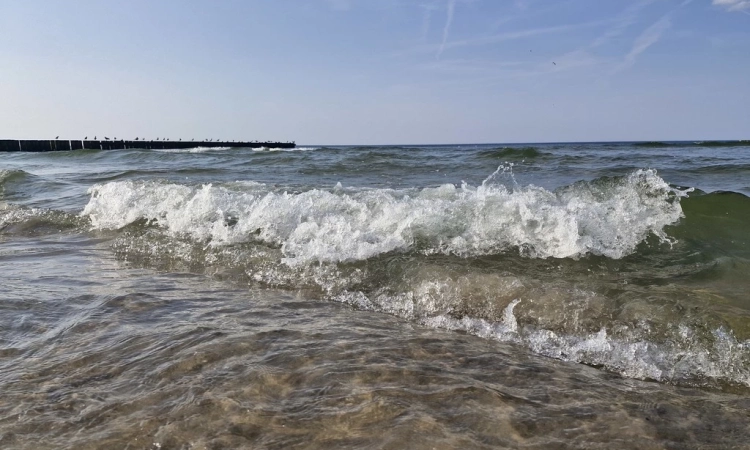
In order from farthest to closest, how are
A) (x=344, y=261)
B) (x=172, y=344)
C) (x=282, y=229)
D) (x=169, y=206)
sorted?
(x=169, y=206) → (x=282, y=229) → (x=344, y=261) → (x=172, y=344)

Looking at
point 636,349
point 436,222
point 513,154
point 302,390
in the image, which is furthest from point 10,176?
point 513,154

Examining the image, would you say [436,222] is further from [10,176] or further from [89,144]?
[89,144]

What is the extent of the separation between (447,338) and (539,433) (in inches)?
38.5

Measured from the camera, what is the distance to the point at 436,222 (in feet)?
15.0

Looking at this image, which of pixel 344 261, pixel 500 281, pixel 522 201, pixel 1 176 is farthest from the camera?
pixel 1 176

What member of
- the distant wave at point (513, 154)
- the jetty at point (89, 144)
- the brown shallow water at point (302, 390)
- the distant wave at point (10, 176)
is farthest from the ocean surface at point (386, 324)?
the jetty at point (89, 144)

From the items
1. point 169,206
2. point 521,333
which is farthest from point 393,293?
point 169,206

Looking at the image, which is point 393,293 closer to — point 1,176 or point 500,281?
point 500,281

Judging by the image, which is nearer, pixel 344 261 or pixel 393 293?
pixel 393 293

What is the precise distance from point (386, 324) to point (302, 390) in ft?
3.19

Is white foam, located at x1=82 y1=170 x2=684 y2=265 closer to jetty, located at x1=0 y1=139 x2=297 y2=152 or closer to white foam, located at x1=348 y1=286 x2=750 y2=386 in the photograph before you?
white foam, located at x1=348 y1=286 x2=750 y2=386

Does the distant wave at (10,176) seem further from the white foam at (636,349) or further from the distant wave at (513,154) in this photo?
the distant wave at (513,154)

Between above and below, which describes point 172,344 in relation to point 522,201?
below

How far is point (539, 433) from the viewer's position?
1684mm
